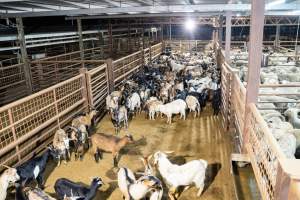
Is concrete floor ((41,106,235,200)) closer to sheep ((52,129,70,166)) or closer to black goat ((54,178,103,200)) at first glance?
sheep ((52,129,70,166))

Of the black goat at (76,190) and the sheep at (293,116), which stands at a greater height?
the sheep at (293,116)

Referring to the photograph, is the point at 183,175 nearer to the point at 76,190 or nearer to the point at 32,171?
the point at 76,190

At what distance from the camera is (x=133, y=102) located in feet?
23.6

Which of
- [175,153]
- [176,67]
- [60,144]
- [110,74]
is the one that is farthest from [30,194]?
[176,67]

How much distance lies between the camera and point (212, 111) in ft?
24.7

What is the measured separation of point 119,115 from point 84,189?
2.79 meters

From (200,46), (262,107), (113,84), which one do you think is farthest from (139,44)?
(262,107)

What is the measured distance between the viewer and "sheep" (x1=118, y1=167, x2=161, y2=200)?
345 centimetres

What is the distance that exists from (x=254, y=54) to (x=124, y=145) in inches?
94.6

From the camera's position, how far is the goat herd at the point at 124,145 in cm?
354

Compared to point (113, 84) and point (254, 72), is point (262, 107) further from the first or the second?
point (113, 84)

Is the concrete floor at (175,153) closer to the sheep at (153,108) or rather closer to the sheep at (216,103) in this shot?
the sheep at (153,108)

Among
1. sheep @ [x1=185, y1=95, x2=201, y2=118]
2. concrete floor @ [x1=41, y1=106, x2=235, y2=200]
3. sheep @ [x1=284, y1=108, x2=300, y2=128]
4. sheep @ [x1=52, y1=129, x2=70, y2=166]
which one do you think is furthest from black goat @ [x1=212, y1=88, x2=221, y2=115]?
sheep @ [x1=52, y1=129, x2=70, y2=166]

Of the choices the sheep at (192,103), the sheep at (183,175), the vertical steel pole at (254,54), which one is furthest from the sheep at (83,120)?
the vertical steel pole at (254,54)
